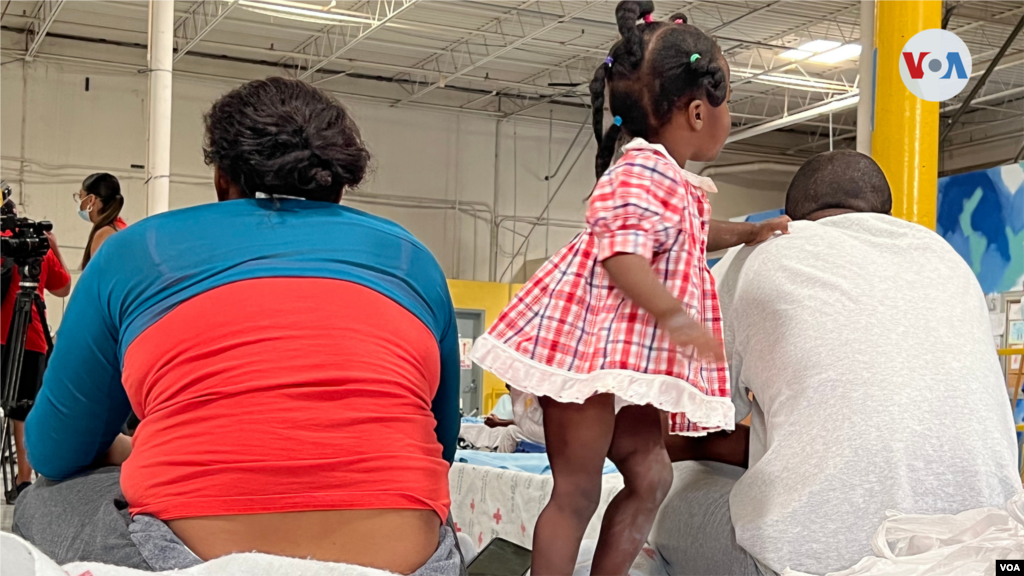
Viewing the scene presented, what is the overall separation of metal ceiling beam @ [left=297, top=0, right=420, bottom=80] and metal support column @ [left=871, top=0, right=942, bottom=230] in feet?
22.1

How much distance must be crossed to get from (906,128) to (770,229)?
2.03 metres

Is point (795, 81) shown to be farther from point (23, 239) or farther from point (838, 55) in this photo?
point (23, 239)

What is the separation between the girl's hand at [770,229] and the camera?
66.9 inches

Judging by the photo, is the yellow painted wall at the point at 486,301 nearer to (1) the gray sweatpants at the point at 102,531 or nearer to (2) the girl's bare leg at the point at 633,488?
(2) the girl's bare leg at the point at 633,488

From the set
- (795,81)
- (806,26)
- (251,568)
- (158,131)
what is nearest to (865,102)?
(158,131)

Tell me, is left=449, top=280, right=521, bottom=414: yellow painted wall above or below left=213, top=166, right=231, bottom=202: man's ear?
below

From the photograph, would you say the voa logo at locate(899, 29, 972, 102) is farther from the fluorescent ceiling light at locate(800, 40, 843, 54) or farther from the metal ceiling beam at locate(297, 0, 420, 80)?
the fluorescent ceiling light at locate(800, 40, 843, 54)

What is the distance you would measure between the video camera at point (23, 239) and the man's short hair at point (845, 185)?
2.80 meters

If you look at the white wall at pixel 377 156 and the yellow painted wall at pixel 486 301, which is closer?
the white wall at pixel 377 156

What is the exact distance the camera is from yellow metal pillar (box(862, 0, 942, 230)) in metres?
3.47

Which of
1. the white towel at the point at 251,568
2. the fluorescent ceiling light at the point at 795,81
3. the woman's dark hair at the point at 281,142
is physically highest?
the fluorescent ceiling light at the point at 795,81

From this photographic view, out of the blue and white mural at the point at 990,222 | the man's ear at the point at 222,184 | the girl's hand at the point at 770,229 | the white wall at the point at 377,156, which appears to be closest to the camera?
the man's ear at the point at 222,184

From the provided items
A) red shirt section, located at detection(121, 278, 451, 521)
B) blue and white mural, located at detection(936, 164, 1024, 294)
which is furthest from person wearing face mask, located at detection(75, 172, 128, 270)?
blue and white mural, located at detection(936, 164, 1024, 294)

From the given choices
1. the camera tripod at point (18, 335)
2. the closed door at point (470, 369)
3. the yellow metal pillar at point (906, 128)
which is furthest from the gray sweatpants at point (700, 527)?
the closed door at point (470, 369)
